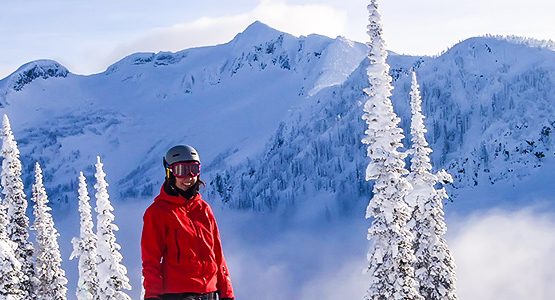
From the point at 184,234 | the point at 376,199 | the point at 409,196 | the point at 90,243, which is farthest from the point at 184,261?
the point at 90,243

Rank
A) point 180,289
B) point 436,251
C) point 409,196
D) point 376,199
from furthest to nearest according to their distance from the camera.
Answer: point 436,251, point 409,196, point 376,199, point 180,289

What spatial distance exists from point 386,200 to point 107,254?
9.65 meters

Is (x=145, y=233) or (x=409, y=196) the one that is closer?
(x=145, y=233)

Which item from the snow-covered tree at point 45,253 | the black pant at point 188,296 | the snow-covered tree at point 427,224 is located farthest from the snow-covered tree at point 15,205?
the black pant at point 188,296

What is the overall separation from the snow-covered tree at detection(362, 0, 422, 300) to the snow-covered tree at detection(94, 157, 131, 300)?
830cm

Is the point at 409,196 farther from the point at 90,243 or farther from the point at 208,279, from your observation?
the point at 208,279

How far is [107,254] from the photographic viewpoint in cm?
2269

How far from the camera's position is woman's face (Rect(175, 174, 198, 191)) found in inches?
313

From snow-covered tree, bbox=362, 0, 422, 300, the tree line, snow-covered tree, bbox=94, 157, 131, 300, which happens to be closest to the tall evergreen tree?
the tree line

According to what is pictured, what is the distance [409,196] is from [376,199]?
8.78 ft

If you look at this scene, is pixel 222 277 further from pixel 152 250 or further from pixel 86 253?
pixel 86 253

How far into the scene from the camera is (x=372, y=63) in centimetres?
1992

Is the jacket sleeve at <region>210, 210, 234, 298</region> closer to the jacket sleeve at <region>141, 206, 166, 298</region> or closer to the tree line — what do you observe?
the jacket sleeve at <region>141, 206, 166, 298</region>

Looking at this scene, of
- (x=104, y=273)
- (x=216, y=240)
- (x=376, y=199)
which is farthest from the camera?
(x=104, y=273)
